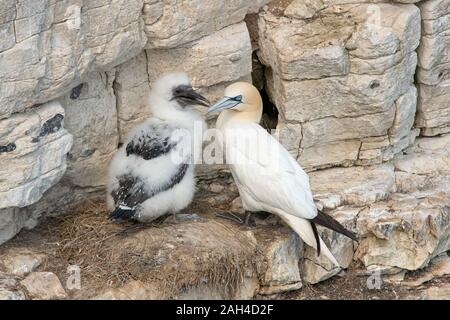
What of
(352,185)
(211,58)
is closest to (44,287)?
(211,58)

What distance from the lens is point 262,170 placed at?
765cm

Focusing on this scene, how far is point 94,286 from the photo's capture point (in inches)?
283

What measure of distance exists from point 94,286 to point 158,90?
1553mm

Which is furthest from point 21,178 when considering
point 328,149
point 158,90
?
point 328,149

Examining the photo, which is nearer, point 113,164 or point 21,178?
point 21,178

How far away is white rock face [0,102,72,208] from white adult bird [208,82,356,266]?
1216 mm

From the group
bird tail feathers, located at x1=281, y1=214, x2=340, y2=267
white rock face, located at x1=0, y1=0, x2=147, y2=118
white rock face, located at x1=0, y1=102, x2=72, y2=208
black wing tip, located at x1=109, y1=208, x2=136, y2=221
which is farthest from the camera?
bird tail feathers, located at x1=281, y1=214, x2=340, y2=267

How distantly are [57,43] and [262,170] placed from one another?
1.72 meters

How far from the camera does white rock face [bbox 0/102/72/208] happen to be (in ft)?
22.8

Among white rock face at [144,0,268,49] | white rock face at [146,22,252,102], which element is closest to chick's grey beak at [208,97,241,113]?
white rock face at [146,22,252,102]

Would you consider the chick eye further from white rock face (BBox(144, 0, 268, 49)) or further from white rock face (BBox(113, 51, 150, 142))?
white rock face (BBox(113, 51, 150, 142))

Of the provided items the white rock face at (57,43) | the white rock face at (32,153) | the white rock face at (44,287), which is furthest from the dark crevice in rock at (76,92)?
the white rock face at (44,287)

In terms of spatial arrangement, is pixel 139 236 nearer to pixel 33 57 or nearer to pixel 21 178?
pixel 21 178

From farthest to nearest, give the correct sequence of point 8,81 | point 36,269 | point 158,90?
1. point 158,90
2. point 36,269
3. point 8,81
